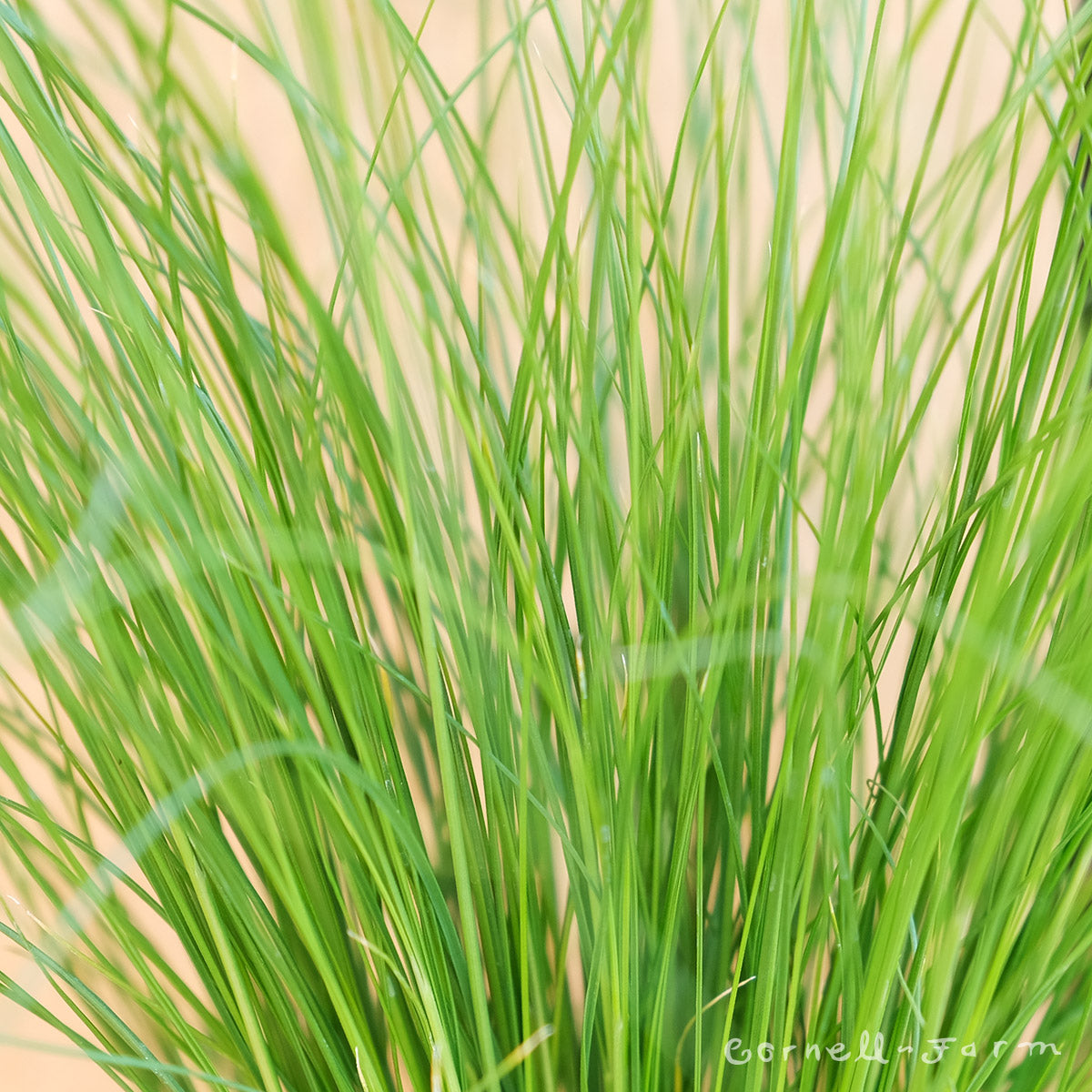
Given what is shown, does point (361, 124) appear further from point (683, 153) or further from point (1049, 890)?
point (1049, 890)

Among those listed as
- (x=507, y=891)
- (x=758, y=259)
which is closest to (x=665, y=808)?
(x=507, y=891)

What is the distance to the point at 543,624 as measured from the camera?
0.17 m

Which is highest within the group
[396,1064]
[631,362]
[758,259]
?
[758,259]

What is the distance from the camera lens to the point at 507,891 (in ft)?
0.65

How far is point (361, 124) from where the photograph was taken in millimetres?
239

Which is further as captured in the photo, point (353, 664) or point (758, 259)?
point (758, 259)

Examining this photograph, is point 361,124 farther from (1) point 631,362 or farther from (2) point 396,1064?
(2) point 396,1064

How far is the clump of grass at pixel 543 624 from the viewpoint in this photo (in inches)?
5.6

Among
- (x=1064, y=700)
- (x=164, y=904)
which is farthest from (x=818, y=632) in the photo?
(x=164, y=904)

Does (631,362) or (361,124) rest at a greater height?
(361,124)

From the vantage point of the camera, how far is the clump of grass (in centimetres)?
14

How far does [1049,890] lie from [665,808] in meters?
0.08

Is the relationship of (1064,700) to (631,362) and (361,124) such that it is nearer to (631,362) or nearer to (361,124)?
(631,362)

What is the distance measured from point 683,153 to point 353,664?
6.7 inches
